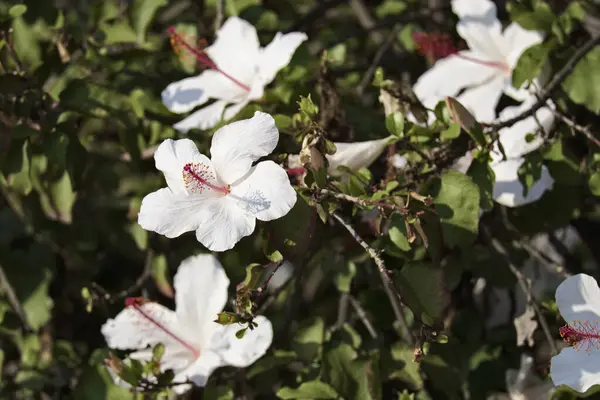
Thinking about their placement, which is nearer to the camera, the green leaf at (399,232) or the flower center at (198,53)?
the green leaf at (399,232)

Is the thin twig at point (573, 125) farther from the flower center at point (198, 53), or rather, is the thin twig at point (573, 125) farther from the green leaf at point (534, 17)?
the flower center at point (198, 53)

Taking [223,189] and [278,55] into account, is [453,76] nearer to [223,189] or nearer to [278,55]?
[278,55]

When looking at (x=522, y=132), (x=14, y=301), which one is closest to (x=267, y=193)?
(x=522, y=132)

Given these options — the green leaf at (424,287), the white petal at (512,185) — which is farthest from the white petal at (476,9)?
the green leaf at (424,287)

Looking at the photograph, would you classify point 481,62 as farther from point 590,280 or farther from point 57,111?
point 57,111

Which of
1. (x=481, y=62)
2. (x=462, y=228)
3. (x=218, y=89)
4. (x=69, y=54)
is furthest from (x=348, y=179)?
(x=69, y=54)
